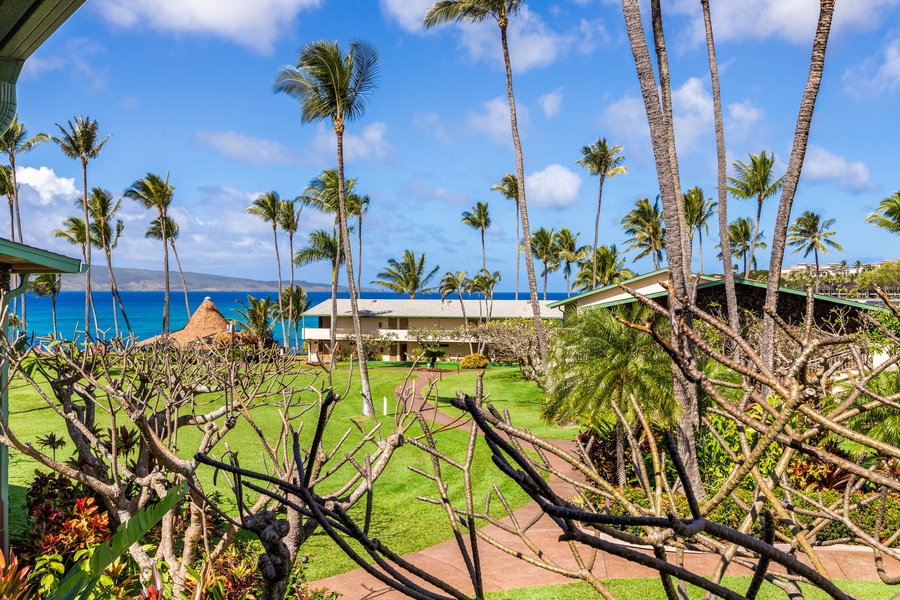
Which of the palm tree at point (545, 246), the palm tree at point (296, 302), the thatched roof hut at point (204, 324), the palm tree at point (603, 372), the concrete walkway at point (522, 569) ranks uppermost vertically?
the palm tree at point (545, 246)

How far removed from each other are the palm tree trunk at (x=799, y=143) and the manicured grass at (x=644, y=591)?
4493mm

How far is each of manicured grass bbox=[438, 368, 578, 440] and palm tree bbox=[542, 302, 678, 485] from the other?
7.53 m

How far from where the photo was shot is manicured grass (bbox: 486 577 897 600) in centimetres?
950

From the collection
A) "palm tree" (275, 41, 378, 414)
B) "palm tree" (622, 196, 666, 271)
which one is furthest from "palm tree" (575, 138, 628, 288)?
"palm tree" (275, 41, 378, 414)

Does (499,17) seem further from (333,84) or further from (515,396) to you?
(515,396)

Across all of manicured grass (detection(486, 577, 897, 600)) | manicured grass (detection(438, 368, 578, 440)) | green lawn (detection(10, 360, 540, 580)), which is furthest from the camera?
manicured grass (detection(438, 368, 578, 440))

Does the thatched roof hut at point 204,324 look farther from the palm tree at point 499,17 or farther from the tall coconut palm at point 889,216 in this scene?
the tall coconut palm at point 889,216

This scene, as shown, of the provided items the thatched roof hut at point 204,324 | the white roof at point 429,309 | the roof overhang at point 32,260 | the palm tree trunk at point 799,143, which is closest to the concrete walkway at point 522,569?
the palm tree trunk at point 799,143

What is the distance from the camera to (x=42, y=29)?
187 centimetres

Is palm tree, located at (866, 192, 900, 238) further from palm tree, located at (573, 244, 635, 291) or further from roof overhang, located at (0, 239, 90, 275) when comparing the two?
roof overhang, located at (0, 239, 90, 275)

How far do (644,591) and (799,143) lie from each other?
9743mm

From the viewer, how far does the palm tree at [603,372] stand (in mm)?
13695

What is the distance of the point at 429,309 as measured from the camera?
5547 centimetres

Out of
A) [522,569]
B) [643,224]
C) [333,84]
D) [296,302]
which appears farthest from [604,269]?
[522,569]
